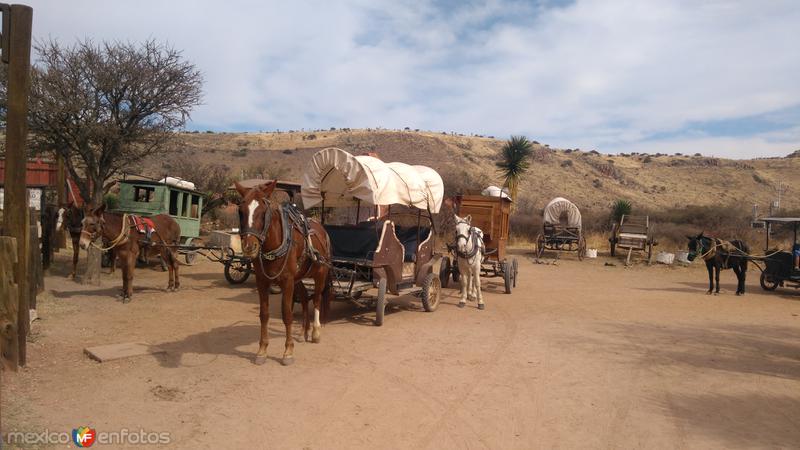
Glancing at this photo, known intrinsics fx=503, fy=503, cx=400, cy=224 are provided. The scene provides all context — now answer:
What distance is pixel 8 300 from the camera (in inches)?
206

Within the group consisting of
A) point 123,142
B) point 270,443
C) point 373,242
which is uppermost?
point 123,142

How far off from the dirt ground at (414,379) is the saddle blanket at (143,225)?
4.70ft

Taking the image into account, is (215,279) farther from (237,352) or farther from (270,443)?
(270,443)

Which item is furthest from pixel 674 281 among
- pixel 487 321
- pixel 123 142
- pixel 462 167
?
pixel 462 167

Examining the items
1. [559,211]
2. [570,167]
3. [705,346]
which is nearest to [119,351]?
[705,346]

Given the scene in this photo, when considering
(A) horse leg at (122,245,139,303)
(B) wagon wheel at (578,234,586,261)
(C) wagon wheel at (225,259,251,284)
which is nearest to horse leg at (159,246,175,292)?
(A) horse leg at (122,245,139,303)

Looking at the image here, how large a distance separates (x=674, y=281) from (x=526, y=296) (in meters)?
8.48

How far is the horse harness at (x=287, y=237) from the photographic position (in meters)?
6.25

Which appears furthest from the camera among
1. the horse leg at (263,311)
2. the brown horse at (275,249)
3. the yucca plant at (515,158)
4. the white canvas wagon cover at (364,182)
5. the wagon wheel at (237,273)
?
the yucca plant at (515,158)

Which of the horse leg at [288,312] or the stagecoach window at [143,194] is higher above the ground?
the stagecoach window at [143,194]

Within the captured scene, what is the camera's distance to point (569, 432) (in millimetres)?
4840

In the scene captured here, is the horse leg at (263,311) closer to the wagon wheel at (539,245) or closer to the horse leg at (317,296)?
the horse leg at (317,296)

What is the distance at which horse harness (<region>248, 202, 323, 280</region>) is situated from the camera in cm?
625

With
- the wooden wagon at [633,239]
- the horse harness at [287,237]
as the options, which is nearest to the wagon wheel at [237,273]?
the horse harness at [287,237]
